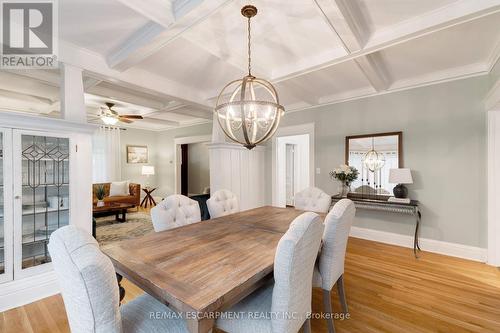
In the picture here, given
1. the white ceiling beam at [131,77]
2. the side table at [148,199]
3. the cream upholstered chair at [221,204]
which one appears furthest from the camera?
the side table at [148,199]

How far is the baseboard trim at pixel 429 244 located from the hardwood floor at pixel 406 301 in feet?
0.47

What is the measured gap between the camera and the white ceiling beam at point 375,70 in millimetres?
2582

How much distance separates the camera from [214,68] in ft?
9.75

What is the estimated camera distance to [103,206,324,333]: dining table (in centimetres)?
93

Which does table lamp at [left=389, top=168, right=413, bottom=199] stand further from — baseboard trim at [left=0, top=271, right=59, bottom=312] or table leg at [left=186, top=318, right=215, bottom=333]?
baseboard trim at [left=0, top=271, right=59, bottom=312]

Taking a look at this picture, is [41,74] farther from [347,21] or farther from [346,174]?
[346,174]

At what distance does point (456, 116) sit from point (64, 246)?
4344mm

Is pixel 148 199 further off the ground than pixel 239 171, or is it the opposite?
pixel 239 171

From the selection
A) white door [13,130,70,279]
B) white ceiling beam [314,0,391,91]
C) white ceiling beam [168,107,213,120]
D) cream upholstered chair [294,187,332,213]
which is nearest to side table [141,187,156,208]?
white ceiling beam [168,107,213,120]

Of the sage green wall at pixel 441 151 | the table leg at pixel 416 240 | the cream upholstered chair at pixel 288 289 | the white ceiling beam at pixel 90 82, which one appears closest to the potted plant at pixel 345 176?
the sage green wall at pixel 441 151

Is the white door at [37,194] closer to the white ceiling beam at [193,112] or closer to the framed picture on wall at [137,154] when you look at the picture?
the white ceiling beam at [193,112]

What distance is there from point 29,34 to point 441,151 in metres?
5.06

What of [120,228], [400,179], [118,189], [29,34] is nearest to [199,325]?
[29,34]

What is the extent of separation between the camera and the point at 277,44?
241 cm
